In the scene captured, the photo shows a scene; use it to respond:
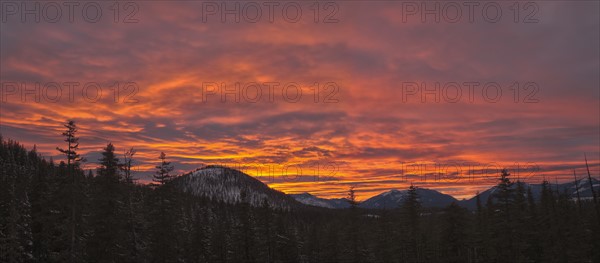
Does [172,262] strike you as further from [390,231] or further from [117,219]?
[390,231]

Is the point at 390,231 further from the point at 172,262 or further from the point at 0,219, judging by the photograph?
the point at 0,219

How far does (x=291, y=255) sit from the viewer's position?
293 feet

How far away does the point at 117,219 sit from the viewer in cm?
3338

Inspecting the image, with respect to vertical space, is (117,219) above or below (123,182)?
below

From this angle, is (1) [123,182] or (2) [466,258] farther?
(2) [466,258]

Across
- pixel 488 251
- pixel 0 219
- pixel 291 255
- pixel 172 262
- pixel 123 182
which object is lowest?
pixel 291 255

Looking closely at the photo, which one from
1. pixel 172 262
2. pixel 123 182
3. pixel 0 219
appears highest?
pixel 123 182

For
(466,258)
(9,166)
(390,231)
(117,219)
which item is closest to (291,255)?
(390,231)

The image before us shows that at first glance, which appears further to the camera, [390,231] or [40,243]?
[390,231]

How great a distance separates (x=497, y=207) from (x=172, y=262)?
36.6 m

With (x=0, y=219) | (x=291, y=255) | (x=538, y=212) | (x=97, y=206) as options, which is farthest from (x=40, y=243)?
(x=538, y=212)

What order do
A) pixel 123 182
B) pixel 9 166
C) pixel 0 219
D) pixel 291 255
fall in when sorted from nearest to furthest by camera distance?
pixel 123 182 < pixel 0 219 < pixel 291 255 < pixel 9 166

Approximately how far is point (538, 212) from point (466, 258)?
15.2 meters

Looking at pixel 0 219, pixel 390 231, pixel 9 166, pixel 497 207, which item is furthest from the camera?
pixel 9 166
